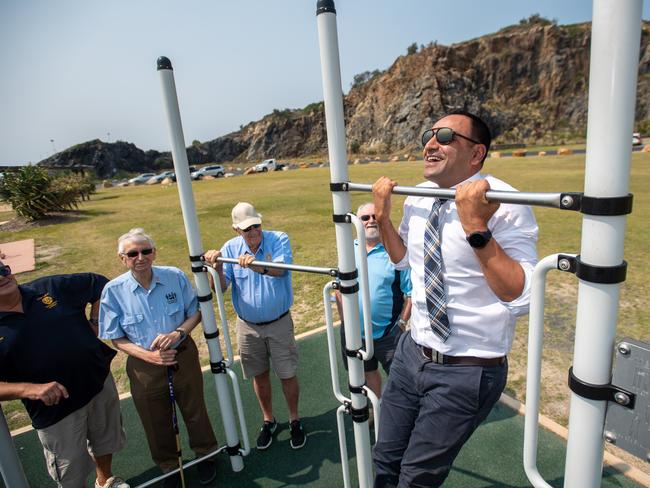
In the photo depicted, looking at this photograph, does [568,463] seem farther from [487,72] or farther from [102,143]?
[102,143]

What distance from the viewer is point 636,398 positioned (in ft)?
3.64

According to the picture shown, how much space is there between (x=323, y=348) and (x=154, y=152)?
96.5m

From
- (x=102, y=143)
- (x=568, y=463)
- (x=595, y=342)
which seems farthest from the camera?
(x=102, y=143)

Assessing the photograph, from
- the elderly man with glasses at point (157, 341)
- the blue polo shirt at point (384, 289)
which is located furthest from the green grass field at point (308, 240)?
the elderly man with glasses at point (157, 341)

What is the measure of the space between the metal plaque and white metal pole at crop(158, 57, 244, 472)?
7.47 feet

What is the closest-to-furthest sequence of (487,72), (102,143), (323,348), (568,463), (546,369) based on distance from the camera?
(568,463) < (546,369) < (323,348) < (487,72) < (102,143)

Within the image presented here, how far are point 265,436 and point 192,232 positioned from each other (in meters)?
1.84

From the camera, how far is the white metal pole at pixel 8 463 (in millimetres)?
2297

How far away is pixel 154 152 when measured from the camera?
298 feet

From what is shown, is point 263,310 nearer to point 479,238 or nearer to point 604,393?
point 479,238

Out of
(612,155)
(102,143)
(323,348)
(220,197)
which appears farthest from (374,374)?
(102,143)

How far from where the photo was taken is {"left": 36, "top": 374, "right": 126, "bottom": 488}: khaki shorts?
8.87 ft

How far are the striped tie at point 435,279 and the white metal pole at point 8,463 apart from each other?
2.44 m

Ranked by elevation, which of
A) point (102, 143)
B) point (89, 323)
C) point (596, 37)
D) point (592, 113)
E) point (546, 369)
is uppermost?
point (102, 143)
